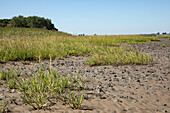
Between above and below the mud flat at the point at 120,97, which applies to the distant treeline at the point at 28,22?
above

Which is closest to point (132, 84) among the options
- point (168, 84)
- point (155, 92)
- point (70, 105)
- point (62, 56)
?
point (155, 92)

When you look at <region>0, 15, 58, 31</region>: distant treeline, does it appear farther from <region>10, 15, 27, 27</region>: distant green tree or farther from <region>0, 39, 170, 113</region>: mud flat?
<region>0, 39, 170, 113</region>: mud flat

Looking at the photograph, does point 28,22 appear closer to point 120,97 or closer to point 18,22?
point 18,22

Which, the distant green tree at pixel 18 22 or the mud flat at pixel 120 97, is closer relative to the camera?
the mud flat at pixel 120 97

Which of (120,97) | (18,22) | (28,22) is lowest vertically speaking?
(120,97)

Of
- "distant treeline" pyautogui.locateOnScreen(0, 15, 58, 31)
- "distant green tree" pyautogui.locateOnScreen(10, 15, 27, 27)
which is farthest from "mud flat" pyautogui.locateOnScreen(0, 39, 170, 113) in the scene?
"distant green tree" pyautogui.locateOnScreen(10, 15, 27, 27)

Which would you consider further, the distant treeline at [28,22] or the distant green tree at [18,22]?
the distant treeline at [28,22]

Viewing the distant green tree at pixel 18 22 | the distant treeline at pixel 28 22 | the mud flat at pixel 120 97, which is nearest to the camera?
the mud flat at pixel 120 97

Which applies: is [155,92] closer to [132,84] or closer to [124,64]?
[132,84]

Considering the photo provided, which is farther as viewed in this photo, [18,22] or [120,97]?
[18,22]

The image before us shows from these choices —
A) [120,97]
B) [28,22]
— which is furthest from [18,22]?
[120,97]

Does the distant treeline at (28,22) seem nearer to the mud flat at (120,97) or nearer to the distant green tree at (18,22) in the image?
the distant green tree at (18,22)

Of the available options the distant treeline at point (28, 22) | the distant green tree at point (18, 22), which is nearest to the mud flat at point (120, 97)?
the distant treeline at point (28, 22)

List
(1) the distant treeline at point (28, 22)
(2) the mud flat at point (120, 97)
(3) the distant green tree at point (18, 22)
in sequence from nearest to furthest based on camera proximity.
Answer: (2) the mud flat at point (120, 97)
(3) the distant green tree at point (18, 22)
(1) the distant treeline at point (28, 22)
